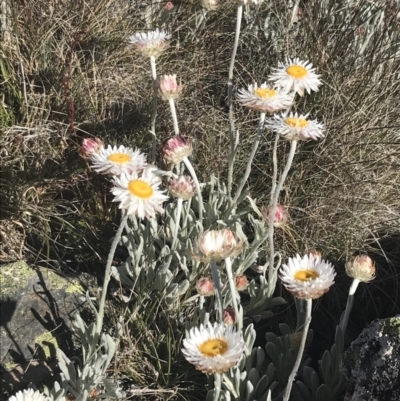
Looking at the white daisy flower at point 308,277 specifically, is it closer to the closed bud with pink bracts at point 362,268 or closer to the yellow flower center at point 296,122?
the closed bud with pink bracts at point 362,268

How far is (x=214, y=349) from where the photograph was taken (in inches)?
59.1

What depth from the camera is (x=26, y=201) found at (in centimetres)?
254

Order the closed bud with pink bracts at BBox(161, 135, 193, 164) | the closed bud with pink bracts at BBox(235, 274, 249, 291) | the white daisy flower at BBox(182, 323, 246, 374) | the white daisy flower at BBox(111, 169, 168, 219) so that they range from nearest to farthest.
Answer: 1. the white daisy flower at BBox(182, 323, 246, 374)
2. the white daisy flower at BBox(111, 169, 168, 219)
3. the closed bud with pink bracts at BBox(161, 135, 193, 164)
4. the closed bud with pink bracts at BBox(235, 274, 249, 291)

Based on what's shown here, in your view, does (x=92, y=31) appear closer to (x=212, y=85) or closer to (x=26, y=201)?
(x=212, y=85)

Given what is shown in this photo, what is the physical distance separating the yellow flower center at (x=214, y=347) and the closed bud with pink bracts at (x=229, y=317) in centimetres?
28

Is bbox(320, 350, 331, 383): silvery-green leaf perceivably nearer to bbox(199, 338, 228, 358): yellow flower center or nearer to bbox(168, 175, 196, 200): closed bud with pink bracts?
bbox(199, 338, 228, 358): yellow flower center

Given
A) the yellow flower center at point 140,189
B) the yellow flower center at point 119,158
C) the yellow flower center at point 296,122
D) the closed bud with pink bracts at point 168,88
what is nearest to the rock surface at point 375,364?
the yellow flower center at point 296,122

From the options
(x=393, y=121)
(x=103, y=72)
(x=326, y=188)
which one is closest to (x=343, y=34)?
(x=393, y=121)

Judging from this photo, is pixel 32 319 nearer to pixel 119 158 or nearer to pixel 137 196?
pixel 119 158

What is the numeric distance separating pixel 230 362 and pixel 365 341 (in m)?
0.50

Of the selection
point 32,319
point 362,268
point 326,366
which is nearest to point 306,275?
point 362,268

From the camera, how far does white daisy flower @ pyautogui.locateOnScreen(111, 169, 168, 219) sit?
5.05 feet

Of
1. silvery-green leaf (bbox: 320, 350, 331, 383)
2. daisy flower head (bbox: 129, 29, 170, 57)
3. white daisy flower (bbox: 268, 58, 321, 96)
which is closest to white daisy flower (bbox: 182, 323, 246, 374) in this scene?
silvery-green leaf (bbox: 320, 350, 331, 383)

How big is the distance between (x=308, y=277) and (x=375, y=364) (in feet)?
0.94
